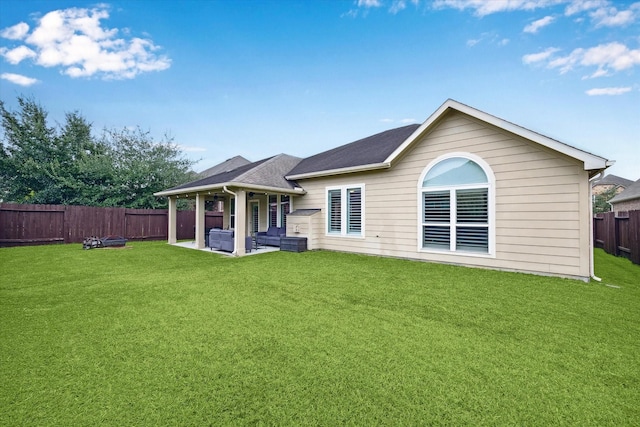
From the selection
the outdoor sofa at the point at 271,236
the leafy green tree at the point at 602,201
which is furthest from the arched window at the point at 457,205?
the leafy green tree at the point at 602,201

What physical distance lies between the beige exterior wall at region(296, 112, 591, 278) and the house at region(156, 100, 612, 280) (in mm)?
21

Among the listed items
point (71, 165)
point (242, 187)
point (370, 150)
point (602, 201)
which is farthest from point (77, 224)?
point (602, 201)

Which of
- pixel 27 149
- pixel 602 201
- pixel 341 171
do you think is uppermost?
pixel 27 149

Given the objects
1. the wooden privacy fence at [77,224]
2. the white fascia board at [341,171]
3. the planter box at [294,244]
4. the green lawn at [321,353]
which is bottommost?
the green lawn at [321,353]

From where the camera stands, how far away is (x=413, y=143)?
794 centimetres

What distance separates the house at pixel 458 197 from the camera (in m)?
5.92

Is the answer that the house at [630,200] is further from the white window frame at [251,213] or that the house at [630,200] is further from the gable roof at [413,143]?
the white window frame at [251,213]

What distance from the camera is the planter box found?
396 inches

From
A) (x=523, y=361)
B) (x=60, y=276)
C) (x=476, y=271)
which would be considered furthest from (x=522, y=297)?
(x=60, y=276)

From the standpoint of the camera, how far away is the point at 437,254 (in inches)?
301

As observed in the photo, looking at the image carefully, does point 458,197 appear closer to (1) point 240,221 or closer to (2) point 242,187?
(2) point 242,187

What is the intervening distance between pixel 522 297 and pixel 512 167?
3368 mm

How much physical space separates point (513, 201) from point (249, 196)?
37.3ft

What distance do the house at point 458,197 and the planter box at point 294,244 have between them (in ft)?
1.07
